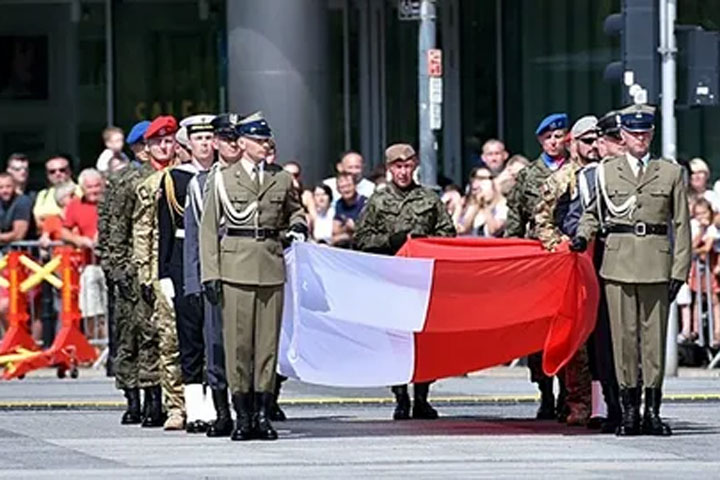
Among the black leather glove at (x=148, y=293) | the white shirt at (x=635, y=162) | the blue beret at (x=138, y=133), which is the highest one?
the blue beret at (x=138, y=133)

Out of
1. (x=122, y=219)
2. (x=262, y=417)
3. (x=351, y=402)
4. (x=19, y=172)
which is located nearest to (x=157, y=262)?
(x=122, y=219)

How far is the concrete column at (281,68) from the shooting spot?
27.0 m

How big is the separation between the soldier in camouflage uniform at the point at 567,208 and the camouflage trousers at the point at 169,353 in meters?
2.54

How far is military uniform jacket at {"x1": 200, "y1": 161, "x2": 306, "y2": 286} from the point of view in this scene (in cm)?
1625

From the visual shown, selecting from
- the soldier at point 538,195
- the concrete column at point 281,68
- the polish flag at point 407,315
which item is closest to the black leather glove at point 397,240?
the soldier at point 538,195

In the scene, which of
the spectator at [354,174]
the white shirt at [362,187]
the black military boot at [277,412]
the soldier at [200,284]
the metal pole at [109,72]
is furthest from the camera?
the metal pole at [109,72]

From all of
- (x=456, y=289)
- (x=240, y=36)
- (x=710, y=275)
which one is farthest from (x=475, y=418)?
(x=240, y=36)

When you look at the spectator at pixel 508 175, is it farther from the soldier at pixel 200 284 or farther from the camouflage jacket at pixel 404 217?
the soldier at pixel 200 284

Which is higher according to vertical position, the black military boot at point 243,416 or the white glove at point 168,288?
the white glove at point 168,288

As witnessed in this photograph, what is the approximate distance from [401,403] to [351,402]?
1.62 m

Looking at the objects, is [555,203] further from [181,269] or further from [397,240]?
[181,269]

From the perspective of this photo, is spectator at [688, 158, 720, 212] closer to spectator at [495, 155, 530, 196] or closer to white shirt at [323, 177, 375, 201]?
spectator at [495, 155, 530, 196]

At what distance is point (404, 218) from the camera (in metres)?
18.2

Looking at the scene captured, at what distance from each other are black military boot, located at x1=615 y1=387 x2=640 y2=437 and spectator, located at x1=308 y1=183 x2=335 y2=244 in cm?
737
